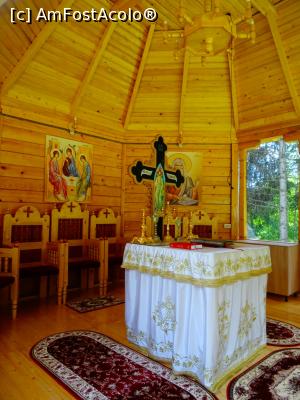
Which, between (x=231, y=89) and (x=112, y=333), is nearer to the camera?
(x=112, y=333)

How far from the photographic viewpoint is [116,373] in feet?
10.0

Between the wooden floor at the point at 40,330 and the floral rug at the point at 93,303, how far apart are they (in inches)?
6.3

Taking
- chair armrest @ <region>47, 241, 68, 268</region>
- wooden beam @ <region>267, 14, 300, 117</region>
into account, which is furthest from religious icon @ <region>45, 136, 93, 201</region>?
wooden beam @ <region>267, 14, 300, 117</region>

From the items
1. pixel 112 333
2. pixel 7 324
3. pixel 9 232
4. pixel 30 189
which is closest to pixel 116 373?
pixel 112 333

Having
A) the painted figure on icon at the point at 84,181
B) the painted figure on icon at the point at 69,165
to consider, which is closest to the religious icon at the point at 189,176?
the painted figure on icon at the point at 84,181

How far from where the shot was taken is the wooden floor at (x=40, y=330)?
275 centimetres

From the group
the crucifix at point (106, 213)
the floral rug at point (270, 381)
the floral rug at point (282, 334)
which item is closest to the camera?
the floral rug at point (270, 381)

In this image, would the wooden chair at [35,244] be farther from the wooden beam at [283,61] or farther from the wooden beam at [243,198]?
the wooden beam at [283,61]

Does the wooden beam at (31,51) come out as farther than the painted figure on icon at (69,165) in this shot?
No

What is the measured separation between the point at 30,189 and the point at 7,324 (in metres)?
2.56

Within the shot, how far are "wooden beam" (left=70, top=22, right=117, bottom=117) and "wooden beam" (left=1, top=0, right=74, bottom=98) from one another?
3.02ft

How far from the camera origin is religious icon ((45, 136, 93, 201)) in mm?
6312

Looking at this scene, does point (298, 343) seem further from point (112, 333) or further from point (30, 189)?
point (30, 189)

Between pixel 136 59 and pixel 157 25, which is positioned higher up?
pixel 157 25
